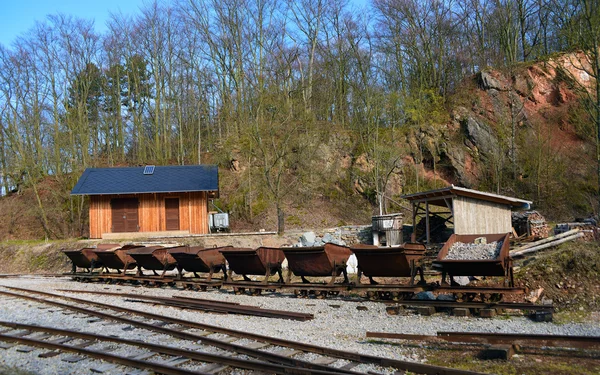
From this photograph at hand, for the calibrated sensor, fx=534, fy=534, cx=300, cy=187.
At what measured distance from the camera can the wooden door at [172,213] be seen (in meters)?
34.5

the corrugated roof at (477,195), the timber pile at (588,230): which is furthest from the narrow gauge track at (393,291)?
the corrugated roof at (477,195)

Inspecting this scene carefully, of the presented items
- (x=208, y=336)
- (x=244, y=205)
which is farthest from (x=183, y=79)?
(x=208, y=336)

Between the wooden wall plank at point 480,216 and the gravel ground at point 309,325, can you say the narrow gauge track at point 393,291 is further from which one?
the wooden wall plank at point 480,216

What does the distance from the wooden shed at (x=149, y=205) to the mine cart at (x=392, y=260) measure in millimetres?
20068

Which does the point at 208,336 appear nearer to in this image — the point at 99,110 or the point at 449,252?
the point at 449,252

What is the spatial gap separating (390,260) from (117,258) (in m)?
12.9

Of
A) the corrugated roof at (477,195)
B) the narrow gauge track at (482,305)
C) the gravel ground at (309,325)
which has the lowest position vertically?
the gravel ground at (309,325)

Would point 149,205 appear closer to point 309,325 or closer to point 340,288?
point 340,288

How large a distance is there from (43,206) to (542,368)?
42686 mm

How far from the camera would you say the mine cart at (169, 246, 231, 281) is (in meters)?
19.2

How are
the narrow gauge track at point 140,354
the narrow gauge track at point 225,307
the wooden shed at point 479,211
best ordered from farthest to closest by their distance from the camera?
1. the wooden shed at point 479,211
2. the narrow gauge track at point 225,307
3. the narrow gauge track at point 140,354

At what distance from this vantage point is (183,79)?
166ft

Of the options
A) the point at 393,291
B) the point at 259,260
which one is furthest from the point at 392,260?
the point at 259,260

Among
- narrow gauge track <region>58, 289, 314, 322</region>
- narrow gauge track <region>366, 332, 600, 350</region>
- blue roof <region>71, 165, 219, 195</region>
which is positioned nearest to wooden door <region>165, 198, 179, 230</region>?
blue roof <region>71, 165, 219, 195</region>
